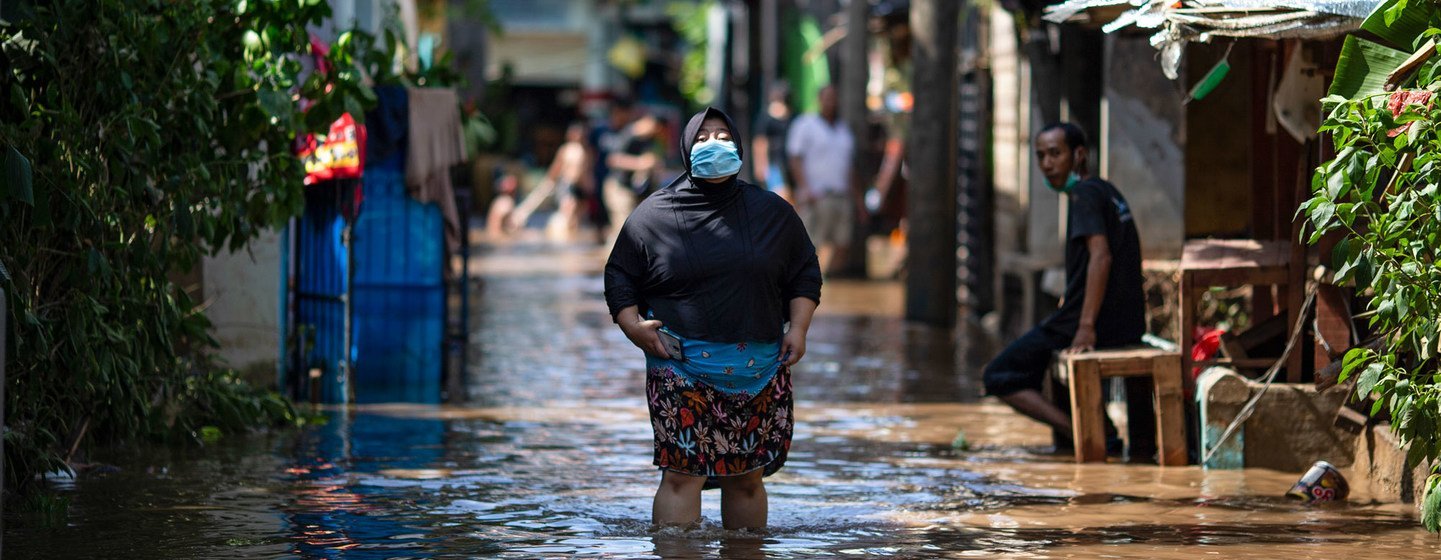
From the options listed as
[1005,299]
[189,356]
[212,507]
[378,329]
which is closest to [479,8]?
[1005,299]

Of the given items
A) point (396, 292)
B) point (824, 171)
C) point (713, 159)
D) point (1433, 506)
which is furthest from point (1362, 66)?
point (824, 171)

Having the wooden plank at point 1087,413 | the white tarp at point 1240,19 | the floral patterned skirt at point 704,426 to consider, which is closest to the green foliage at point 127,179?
the floral patterned skirt at point 704,426

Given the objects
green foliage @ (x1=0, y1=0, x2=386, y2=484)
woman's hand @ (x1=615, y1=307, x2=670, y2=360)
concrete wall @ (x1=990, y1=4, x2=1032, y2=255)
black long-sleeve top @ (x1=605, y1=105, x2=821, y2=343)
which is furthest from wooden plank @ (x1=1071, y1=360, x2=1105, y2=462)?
concrete wall @ (x1=990, y1=4, x2=1032, y2=255)

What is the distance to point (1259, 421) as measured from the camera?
8.75 metres

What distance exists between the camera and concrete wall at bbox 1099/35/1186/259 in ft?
38.4

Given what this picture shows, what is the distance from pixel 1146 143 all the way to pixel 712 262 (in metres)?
5.50

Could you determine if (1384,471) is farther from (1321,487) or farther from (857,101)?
(857,101)

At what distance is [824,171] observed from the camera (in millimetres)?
20391

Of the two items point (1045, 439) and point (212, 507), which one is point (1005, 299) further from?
point (212, 507)

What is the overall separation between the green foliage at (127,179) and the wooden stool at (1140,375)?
130 inches

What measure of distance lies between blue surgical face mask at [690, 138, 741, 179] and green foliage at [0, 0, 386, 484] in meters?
2.14

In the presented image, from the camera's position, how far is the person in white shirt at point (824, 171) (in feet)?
66.2

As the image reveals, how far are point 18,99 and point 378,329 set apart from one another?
4.51 meters

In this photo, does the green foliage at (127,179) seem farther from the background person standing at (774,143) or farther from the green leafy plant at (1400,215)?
the background person standing at (774,143)
